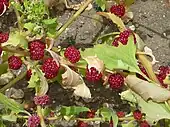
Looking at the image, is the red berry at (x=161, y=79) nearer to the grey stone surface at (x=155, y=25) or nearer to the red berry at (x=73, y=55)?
the red berry at (x=73, y=55)

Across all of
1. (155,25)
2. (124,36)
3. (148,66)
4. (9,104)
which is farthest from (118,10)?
(9,104)

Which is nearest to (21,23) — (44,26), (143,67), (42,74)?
(44,26)

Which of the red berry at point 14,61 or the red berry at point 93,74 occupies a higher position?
the red berry at point 14,61

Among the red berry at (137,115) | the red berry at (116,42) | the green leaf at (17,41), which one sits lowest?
the red berry at (137,115)

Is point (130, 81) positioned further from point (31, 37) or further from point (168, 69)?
point (31, 37)

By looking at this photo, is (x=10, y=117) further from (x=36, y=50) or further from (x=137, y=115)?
(x=137, y=115)

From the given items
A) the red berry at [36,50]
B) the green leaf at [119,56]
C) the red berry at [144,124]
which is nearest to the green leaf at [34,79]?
the red berry at [36,50]

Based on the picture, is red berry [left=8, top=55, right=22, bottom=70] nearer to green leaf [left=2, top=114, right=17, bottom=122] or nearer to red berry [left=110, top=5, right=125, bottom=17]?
green leaf [left=2, top=114, right=17, bottom=122]
